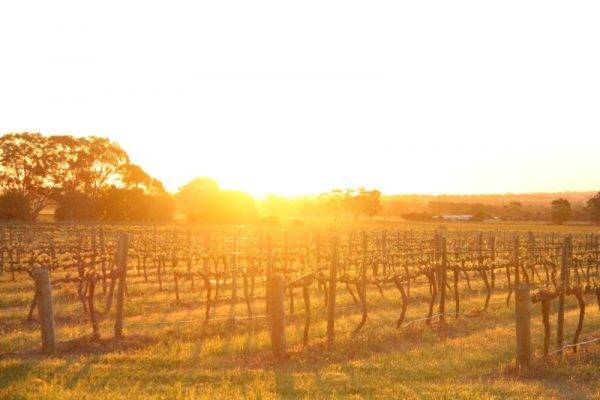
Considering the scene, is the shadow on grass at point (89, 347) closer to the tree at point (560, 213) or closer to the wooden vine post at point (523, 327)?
the wooden vine post at point (523, 327)

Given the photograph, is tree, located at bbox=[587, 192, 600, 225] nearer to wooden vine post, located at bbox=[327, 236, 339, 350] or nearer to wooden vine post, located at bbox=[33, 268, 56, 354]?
wooden vine post, located at bbox=[327, 236, 339, 350]

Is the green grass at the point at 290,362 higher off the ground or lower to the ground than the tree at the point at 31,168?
lower

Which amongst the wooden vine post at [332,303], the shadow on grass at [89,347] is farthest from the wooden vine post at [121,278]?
the wooden vine post at [332,303]

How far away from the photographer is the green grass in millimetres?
9852

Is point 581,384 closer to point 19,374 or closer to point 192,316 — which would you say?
point 19,374

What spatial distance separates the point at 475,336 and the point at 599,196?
238ft

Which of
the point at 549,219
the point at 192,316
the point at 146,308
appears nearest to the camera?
the point at 192,316

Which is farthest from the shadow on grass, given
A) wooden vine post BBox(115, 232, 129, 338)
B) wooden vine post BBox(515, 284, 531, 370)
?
wooden vine post BBox(515, 284, 531, 370)

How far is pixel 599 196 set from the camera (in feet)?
265

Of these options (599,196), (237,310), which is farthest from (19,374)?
(599,196)

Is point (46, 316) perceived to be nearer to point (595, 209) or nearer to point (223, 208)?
point (223, 208)

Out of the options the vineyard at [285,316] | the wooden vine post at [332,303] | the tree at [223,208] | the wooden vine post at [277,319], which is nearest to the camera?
the wooden vine post at [277,319]

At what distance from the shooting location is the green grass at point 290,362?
9.85 m

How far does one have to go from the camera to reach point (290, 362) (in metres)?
12.4
